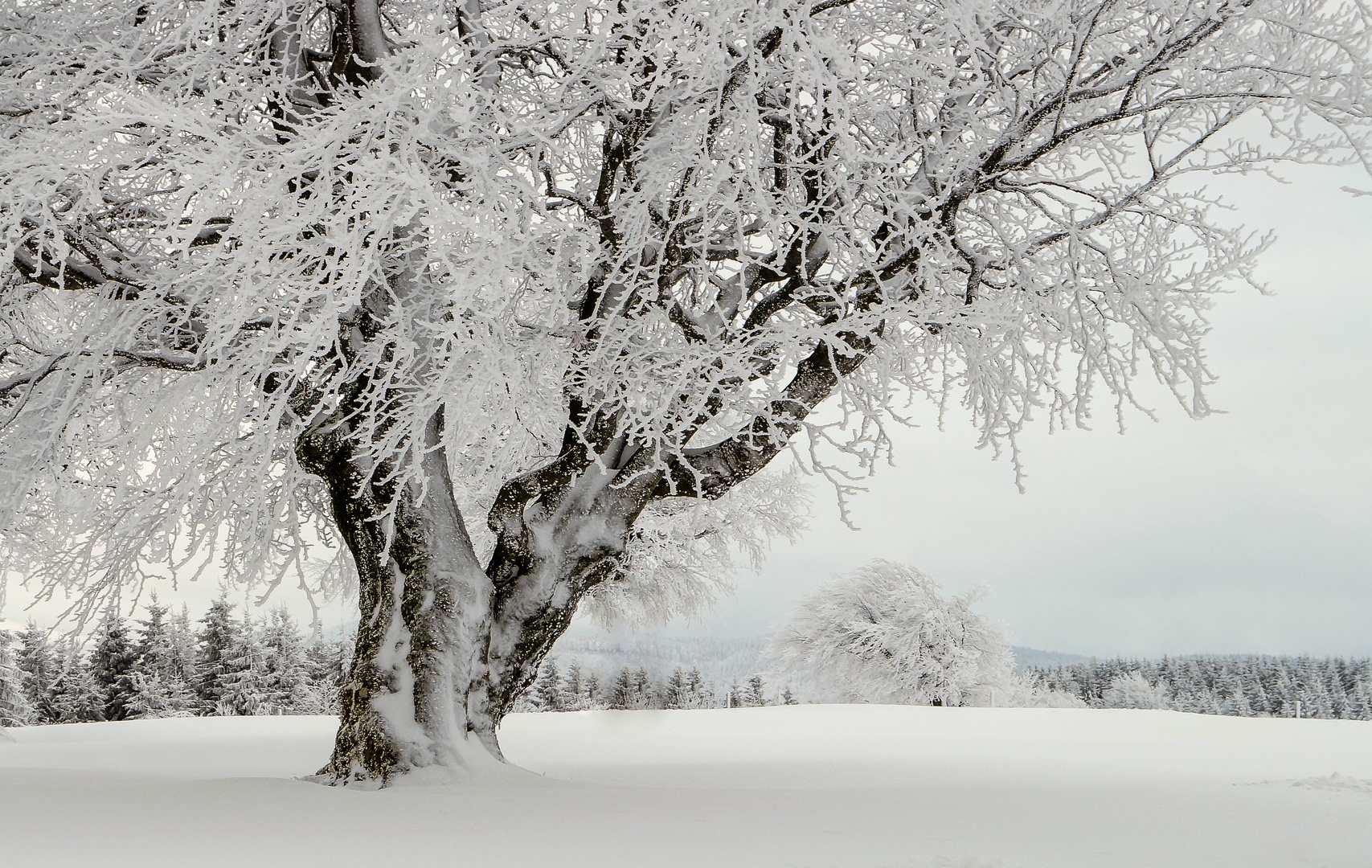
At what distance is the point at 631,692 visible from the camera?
3111cm

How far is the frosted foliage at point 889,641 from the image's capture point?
25344mm

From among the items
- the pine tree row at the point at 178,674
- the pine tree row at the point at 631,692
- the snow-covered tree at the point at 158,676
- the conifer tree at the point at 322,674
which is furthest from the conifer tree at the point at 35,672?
the pine tree row at the point at 631,692

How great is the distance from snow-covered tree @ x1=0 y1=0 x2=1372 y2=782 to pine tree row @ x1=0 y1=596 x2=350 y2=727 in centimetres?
1914

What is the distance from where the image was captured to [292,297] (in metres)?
4.45

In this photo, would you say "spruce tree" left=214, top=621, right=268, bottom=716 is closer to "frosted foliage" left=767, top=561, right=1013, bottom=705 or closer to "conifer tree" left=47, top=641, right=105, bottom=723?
"conifer tree" left=47, top=641, right=105, bottom=723

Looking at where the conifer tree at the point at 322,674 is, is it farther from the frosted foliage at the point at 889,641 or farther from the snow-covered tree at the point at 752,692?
the snow-covered tree at the point at 752,692

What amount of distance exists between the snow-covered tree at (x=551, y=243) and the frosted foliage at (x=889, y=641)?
796 inches

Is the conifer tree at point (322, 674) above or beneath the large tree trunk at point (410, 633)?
beneath

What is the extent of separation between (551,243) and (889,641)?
72.5ft

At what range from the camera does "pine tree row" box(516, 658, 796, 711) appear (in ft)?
102

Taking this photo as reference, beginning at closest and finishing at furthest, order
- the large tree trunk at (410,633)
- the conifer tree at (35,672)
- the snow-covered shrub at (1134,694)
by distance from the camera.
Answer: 1. the large tree trunk at (410,633)
2. the conifer tree at (35,672)
3. the snow-covered shrub at (1134,694)

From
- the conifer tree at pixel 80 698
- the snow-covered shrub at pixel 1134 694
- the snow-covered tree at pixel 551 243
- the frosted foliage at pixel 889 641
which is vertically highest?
the snow-covered tree at pixel 551 243

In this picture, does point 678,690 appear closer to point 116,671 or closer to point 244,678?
point 244,678

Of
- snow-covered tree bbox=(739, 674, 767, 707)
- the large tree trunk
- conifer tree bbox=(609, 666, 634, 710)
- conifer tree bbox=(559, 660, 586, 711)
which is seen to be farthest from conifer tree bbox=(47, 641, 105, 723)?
the large tree trunk
